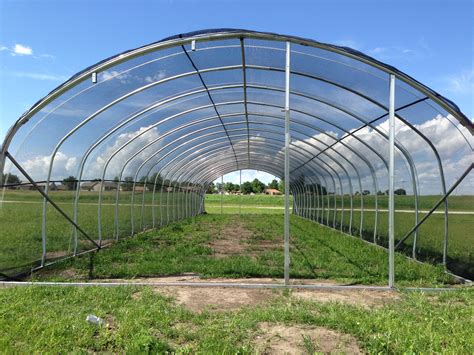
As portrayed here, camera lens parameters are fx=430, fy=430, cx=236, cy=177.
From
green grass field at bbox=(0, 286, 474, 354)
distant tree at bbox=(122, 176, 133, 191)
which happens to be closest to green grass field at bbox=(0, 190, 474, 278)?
distant tree at bbox=(122, 176, 133, 191)

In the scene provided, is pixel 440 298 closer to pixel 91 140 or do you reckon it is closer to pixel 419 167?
pixel 419 167

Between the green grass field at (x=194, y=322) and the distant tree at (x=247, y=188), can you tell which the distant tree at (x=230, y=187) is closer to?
the distant tree at (x=247, y=188)

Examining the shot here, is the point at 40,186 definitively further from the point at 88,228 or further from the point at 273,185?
the point at 273,185

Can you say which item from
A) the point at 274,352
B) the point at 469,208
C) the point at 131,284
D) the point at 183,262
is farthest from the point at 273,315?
the point at 469,208

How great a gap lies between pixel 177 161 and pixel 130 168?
5.07 meters

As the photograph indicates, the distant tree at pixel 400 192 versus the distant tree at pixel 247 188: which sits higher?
the distant tree at pixel 247 188

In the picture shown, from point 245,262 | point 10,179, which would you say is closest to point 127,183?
point 10,179

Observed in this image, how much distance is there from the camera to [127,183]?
15.0m

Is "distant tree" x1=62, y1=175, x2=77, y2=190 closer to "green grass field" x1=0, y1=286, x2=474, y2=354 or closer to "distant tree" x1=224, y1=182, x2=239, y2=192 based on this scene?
"green grass field" x1=0, y1=286, x2=474, y2=354

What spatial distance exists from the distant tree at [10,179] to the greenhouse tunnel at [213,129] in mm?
30

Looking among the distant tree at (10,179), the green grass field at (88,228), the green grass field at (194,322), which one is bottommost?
the green grass field at (194,322)

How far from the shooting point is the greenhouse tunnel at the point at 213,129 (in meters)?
8.01

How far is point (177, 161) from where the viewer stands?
19734mm

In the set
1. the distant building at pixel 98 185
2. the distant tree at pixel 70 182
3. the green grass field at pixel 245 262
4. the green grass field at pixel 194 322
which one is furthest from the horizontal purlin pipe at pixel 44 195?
the green grass field at pixel 194 322
